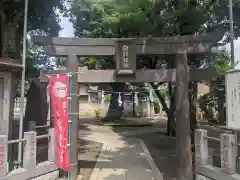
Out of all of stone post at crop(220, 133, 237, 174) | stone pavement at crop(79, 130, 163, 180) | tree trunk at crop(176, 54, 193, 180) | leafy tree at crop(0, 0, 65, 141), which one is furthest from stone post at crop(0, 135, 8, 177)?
leafy tree at crop(0, 0, 65, 141)

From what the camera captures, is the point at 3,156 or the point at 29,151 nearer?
the point at 3,156

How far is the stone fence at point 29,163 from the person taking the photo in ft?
16.6

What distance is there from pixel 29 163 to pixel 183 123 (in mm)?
3775

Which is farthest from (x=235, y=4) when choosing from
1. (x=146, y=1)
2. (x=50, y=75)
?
(x=50, y=75)

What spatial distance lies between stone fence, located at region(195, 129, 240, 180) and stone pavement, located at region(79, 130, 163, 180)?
168 cm

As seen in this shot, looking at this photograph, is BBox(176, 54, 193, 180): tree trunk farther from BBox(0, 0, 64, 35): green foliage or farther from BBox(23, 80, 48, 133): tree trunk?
BBox(23, 80, 48, 133): tree trunk

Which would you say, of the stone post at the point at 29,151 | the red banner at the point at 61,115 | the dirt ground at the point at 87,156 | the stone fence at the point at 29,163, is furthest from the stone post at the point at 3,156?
the dirt ground at the point at 87,156

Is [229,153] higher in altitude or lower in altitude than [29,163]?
higher

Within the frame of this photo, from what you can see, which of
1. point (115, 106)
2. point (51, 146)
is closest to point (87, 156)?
point (51, 146)

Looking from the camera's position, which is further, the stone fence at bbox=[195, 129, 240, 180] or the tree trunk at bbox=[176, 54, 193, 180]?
the tree trunk at bbox=[176, 54, 193, 180]

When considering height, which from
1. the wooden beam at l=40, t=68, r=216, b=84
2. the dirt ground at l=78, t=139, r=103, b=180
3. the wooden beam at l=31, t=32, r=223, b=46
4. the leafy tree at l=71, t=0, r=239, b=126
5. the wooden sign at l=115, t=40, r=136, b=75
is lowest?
the dirt ground at l=78, t=139, r=103, b=180

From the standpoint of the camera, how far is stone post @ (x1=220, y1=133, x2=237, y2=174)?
5.15m

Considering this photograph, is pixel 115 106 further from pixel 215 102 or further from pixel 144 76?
pixel 144 76

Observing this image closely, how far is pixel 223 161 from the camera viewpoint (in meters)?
5.30
